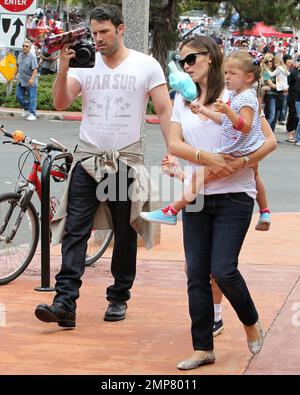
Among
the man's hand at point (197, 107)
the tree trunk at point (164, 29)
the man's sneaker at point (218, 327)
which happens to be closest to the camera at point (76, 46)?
the man's hand at point (197, 107)

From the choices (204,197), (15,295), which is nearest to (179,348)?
(204,197)

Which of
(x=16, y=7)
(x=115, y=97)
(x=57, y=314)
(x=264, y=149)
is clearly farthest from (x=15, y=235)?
(x=16, y=7)

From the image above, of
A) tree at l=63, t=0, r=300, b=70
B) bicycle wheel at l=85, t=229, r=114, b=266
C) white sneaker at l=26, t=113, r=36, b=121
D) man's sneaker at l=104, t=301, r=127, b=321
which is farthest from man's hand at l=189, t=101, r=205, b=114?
tree at l=63, t=0, r=300, b=70

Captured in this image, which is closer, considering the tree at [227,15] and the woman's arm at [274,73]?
the woman's arm at [274,73]

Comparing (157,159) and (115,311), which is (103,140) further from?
(157,159)

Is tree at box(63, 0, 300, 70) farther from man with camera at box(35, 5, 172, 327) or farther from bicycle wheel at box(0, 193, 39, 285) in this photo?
man with camera at box(35, 5, 172, 327)

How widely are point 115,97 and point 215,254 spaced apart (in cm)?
161

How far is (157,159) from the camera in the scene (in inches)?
712

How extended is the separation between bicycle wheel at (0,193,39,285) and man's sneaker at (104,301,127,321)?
1212mm

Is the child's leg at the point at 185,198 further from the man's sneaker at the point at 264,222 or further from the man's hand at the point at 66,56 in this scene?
the man's hand at the point at 66,56

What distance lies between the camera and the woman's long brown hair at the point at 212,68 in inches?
231

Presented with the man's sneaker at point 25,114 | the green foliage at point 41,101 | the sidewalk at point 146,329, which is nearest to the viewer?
the sidewalk at point 146,329

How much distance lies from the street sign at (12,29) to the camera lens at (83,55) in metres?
4.73
